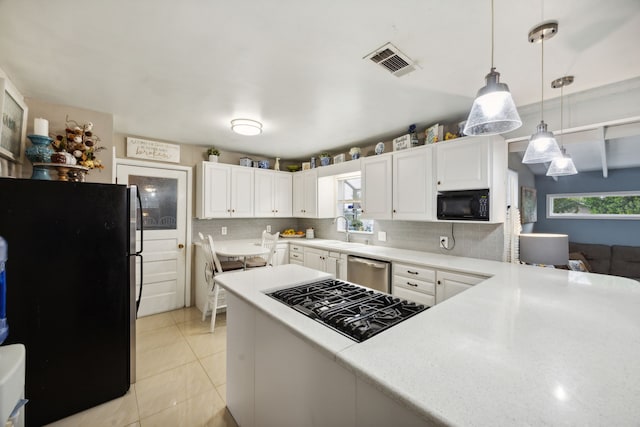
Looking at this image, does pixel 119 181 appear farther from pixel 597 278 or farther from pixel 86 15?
pixel 597 278


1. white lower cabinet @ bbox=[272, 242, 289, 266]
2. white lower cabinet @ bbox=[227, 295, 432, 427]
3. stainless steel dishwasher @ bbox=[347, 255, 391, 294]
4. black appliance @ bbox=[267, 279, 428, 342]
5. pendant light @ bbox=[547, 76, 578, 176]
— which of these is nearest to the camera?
white lower cabinet @ bbox=[227, 295, 432, 427]

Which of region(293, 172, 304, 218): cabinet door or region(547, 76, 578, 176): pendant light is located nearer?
region(547, 76, 578, 176): pendant light

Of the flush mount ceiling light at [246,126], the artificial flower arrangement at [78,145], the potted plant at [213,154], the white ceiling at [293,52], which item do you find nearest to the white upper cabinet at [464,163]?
the white ceiling at [293,52]

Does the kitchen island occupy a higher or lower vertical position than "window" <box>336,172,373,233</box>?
lower

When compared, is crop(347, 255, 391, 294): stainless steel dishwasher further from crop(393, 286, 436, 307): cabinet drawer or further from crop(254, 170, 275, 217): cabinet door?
crop(254, 170, 275, 217): cabinet door

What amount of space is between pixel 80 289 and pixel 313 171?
324cm

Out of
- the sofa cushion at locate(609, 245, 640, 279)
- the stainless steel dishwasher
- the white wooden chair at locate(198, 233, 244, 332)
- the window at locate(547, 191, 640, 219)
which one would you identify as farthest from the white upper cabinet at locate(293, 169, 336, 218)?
the sofa cushion at locate(609, 245, 640, 279)

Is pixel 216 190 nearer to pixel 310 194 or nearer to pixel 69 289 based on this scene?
Result: pixel 310 194

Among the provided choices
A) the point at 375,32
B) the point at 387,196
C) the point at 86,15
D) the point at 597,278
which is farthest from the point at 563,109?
the point at 86,15

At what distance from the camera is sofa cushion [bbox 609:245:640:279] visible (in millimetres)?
3209

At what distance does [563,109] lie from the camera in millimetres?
2230

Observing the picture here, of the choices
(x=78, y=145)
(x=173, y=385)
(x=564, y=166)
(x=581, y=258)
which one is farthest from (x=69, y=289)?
(x=581, y=258)

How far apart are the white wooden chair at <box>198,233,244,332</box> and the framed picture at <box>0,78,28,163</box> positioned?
1.65 m

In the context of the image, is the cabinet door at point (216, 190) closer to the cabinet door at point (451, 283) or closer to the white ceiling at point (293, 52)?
the white ceiling at point (293, 52)
